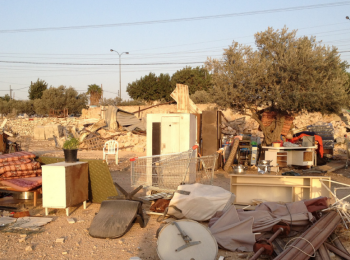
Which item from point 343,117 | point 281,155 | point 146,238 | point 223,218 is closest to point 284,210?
point 223,218

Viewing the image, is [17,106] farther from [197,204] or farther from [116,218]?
[197,204]

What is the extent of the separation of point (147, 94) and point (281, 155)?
124 feet

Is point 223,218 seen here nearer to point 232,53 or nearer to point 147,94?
point 232,53

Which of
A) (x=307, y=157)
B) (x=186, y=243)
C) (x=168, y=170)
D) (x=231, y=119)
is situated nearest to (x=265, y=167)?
(x=307, y=157)

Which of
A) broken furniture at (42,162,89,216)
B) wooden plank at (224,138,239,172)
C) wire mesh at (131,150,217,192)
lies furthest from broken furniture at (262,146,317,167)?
broken furniture at (42,162,89,216)

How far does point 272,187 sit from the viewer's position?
7.04m

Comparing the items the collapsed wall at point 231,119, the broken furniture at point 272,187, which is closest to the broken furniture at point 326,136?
the collapsed wall at point 231,119

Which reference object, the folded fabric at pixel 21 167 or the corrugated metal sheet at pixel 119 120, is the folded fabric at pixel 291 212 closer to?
the folded fabric at pixel 21 167

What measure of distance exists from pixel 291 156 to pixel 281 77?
3.68 meters

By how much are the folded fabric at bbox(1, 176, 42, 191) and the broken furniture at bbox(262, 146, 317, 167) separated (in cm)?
895

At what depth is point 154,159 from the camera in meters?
7.04

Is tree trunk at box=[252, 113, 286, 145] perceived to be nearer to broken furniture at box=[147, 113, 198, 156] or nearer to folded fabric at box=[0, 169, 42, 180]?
broken furniture at box=[147, 113, 198, 156]

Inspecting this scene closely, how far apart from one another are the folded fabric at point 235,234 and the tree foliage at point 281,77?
10.7 meters

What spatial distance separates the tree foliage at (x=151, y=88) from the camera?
49.4 metres
